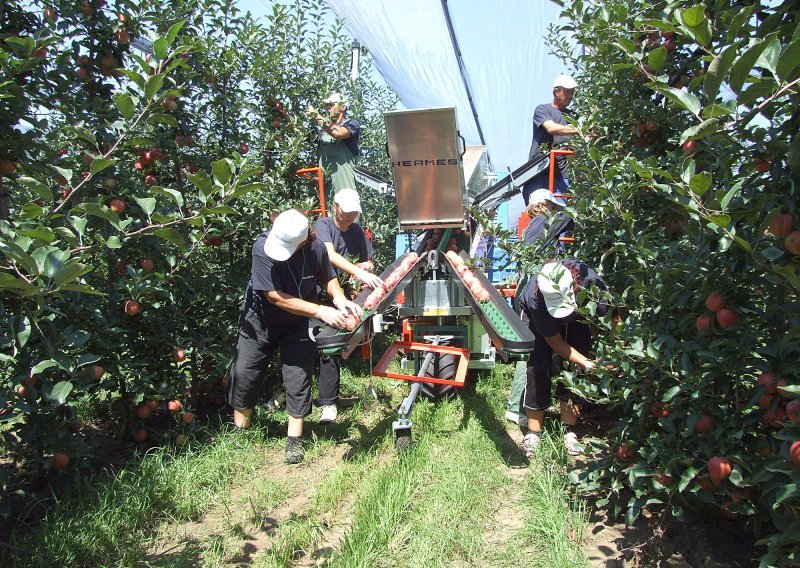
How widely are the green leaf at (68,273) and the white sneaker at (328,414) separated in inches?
112

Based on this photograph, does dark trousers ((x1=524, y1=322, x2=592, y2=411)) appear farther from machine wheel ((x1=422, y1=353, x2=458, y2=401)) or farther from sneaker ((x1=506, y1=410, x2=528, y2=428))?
machine wheel ((x1=422, y1=353, x2=458, y2=401))

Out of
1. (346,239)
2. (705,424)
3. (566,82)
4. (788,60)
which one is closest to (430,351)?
(346,239)

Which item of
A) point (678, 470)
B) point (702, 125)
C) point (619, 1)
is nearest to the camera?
point (702, 125)

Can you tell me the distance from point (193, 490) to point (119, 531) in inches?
19.4

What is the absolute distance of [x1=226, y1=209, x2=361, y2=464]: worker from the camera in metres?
3.63

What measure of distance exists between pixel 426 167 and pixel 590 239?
60.2 inches

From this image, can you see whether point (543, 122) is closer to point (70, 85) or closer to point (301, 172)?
point (301, 172)

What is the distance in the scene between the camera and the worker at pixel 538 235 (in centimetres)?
377

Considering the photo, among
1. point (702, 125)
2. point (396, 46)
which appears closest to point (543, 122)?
point (702, 125)

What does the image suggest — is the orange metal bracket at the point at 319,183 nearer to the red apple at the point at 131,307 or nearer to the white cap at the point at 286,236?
the white cap at the point at 286,236

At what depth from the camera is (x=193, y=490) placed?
124 inches

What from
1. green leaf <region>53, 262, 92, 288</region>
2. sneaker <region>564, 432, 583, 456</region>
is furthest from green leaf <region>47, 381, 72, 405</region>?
sneaker <region>564, 432, 583, 456</region>

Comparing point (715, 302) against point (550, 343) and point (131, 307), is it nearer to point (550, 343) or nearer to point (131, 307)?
point (550, 343)

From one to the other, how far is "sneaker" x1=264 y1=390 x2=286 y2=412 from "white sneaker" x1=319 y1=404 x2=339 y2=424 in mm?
388
